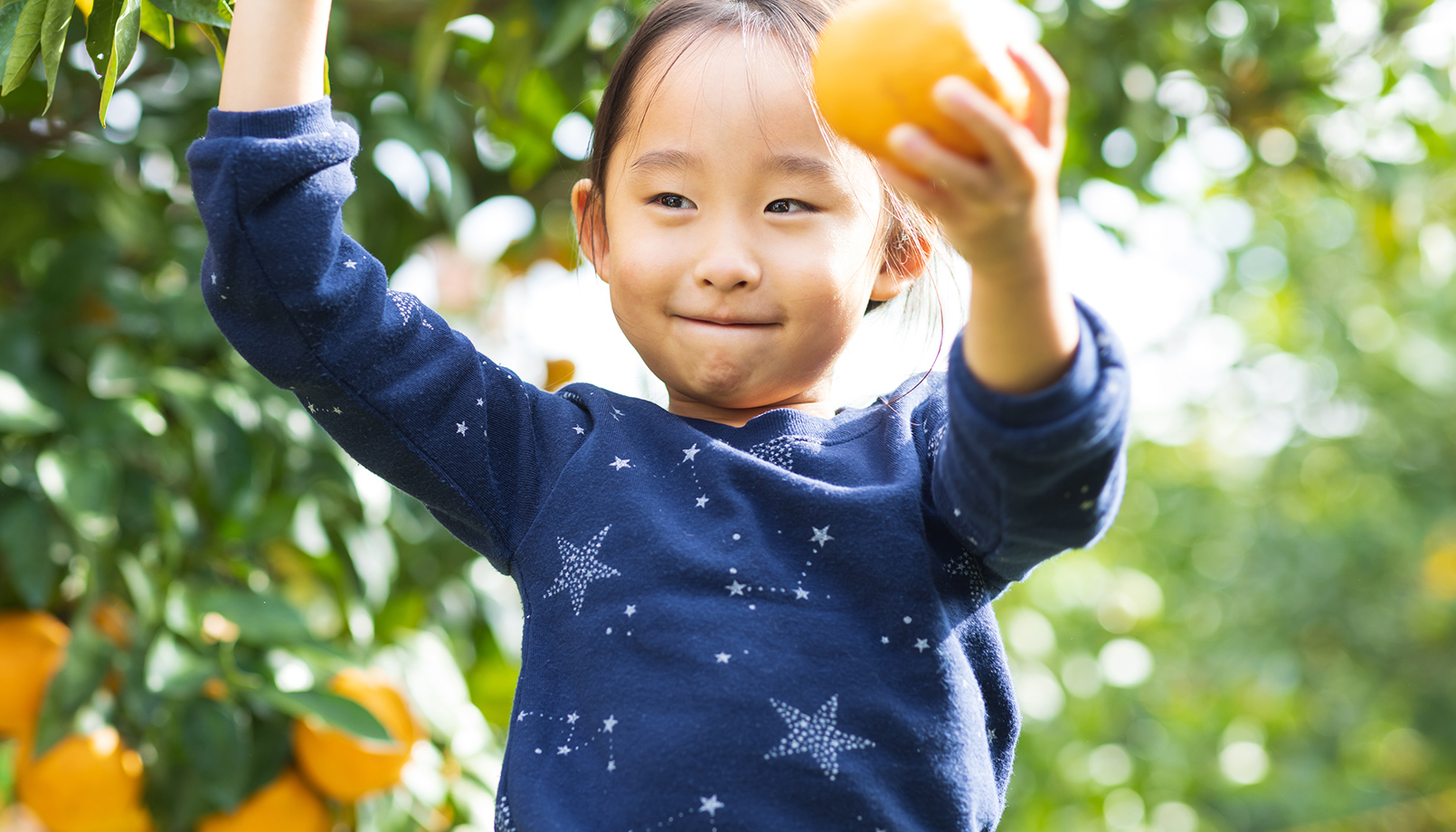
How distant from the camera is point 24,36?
0.58 meters

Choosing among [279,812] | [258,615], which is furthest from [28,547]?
[279,812]

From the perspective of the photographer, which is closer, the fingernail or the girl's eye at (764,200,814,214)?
the fingernail

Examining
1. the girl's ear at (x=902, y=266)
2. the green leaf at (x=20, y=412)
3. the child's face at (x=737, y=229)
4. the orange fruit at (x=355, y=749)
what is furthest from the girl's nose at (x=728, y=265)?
the green leaf at (x=20, y=412)

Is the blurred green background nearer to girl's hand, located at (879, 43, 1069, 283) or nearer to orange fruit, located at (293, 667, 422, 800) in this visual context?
orange fruit, located at (293, 667, 422, 800)

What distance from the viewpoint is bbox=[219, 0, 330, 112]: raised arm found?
55cm

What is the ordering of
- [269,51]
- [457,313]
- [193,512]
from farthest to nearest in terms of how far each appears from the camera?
[457,313] < [193,512] < [269,51]

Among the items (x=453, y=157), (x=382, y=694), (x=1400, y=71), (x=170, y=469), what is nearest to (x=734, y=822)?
(x=382, y=694)

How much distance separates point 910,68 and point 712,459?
0.25m

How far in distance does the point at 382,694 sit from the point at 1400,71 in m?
1.51

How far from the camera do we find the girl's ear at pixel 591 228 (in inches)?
29.9

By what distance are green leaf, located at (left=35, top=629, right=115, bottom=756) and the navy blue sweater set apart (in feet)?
1.65

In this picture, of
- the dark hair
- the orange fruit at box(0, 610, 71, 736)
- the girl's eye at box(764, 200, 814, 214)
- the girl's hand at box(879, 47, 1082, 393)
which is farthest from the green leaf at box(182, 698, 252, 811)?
the girl's hand at box(879, 47, 1082, 393)

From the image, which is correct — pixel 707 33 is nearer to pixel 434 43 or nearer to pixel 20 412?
pixel 434 43

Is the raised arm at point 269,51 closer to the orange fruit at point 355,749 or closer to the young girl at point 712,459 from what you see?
the young girl at point 712,459
